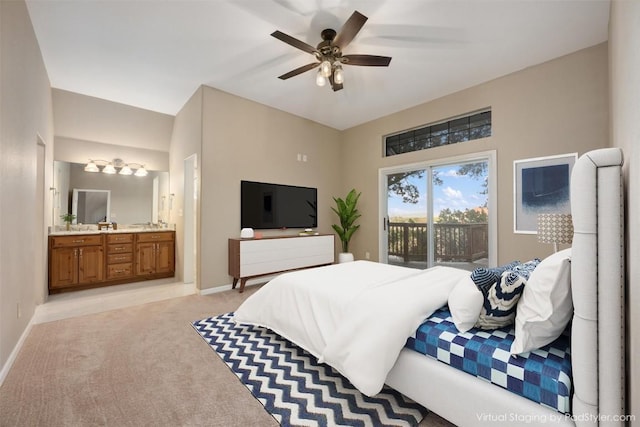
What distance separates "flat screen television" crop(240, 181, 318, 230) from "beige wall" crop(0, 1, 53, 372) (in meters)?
2.34

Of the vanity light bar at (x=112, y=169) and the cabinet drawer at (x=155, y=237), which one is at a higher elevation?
the vanity light bar at (x=112, y=169)

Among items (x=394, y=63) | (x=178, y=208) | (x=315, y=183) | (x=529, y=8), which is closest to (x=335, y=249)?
(x=315, y=183)

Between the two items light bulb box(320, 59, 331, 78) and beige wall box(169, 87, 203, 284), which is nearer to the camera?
light bulb box(320, 59, 331, 78)

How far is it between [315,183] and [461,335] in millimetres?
4285

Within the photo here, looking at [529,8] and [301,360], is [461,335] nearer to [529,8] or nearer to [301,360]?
[301,360]

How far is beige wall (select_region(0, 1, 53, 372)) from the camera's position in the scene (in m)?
1.95

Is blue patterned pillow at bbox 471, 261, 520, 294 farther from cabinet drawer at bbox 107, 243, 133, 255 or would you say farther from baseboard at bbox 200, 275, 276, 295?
cabinet drawer at bbox 107, 243, 133, 255

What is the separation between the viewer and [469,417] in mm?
1308

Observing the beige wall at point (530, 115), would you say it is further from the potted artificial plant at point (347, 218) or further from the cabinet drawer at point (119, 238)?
the cabinet drawer at point (119, 238)

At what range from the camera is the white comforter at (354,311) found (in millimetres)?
1531

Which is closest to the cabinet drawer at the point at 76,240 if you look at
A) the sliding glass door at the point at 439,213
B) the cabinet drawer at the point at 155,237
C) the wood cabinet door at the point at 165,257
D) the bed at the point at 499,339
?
the cabinet drawer at the point at 155,237

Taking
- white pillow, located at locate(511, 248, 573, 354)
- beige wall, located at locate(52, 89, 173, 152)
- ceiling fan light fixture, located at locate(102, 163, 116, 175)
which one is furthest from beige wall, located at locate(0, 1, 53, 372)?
white pillow, located at locate(511, 248, 573, 354)

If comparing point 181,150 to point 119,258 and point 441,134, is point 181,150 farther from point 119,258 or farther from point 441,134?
point 441,134

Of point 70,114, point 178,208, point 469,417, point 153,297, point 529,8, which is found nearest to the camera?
point 469,417
